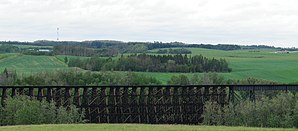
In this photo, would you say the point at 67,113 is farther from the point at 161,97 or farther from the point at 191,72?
the point at 191,72

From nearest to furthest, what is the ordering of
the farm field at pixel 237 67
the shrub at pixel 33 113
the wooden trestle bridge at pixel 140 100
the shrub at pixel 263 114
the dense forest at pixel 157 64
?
the shrub at pixel 33 113 → the shrub at pixel 263 114 → the wooden trestle bridge at pixel 140 100 → the farm field at pixel 237 67 → the dense forest at pixel 157 64

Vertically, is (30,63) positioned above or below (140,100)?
above

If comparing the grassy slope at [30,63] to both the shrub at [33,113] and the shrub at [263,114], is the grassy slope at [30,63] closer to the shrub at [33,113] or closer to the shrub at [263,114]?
the shrub at [33,113]

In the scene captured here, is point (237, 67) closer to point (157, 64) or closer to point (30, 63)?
point (157, 64)

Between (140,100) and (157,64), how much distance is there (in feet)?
144

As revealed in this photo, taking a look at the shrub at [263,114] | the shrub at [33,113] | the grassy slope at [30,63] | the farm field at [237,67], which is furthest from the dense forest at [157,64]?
the shrub at [33,113]

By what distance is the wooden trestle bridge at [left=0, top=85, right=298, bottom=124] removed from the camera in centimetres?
3766

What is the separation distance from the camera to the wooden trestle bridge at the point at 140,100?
124 ft

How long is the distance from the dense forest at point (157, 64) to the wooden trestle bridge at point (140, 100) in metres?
40.1

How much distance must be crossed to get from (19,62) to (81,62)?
34.6 feet

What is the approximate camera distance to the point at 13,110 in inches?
1324

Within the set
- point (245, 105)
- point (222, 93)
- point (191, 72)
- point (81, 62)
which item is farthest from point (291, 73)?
point (245, 105)

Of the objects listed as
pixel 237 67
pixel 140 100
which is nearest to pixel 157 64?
pixel 237 67

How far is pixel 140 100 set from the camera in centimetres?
3941
